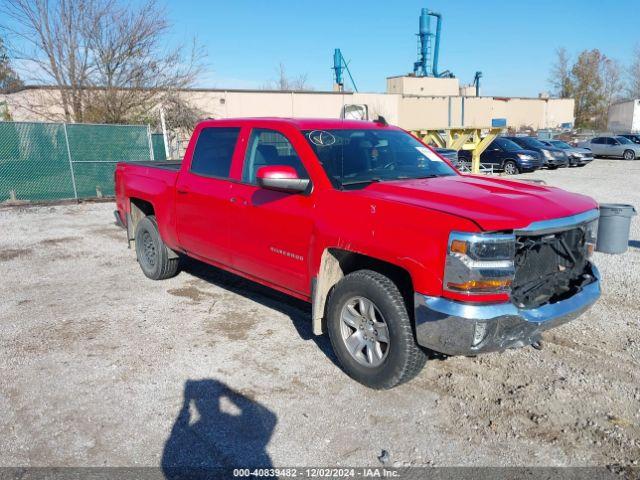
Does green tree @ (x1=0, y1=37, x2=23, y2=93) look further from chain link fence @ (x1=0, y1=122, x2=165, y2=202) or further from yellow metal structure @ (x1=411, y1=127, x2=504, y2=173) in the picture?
yellow metal structure @ (x1=411, y1=127, x2=504, y2=173)

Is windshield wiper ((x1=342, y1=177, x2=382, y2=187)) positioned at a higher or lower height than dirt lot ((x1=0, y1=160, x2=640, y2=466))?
higher

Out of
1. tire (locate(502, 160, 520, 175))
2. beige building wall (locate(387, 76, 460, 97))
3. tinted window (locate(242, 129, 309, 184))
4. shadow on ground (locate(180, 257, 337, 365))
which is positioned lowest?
tire (locate(502, 160, 520, 175))

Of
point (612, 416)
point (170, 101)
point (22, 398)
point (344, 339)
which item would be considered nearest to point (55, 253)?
point (22, 398)

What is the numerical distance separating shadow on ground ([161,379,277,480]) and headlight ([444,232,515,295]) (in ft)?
5.02

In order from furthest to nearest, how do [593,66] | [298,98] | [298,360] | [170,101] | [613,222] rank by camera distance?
[593,66], [298,98], [170,101], [613,222], [298,360]

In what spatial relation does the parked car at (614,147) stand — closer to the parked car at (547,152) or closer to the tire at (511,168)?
the parked car at (547,152)

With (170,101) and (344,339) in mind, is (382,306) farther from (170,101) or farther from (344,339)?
(170,101)

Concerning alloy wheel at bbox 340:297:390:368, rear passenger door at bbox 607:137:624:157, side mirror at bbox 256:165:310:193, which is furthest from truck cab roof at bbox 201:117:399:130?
rear passenger door at bbox 607:137:624:157

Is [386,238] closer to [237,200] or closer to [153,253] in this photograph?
[237,200]

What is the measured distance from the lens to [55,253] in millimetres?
8344

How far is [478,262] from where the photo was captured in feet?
10.4

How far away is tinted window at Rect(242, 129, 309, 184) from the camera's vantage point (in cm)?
444

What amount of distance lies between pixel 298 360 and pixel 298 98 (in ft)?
127

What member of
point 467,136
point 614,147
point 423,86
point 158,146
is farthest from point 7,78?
point 423,86
